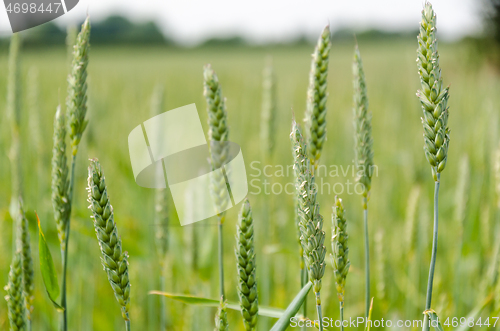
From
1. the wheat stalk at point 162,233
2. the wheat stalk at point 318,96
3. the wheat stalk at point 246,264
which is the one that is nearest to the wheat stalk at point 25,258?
the wheat stalk at point 162,233

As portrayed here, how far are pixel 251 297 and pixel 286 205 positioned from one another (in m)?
1.69

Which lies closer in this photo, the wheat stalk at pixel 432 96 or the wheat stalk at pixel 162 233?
the wheat stalk at pixel 432 96

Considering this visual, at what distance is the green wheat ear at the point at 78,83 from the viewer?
64 cm

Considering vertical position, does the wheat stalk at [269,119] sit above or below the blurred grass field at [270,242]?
above

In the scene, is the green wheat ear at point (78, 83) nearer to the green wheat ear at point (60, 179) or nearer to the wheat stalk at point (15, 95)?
the green wheat ear at point (60, 179)

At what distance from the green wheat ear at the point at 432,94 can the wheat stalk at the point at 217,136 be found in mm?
311

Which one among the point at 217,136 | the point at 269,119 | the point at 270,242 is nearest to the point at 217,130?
the point at 217,136

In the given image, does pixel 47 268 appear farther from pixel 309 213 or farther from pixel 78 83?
pixel 309 213

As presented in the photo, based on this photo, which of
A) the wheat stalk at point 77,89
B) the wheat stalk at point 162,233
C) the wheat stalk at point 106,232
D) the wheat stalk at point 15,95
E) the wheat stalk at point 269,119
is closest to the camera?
the wheat stalk at point 106,232

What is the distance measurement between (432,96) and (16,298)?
72 cm

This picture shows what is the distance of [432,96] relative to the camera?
522 millimetres

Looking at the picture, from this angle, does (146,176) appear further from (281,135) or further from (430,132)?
(281,135)

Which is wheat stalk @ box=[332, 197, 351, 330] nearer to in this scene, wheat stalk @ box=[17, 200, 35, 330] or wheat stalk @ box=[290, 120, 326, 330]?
wheat stalk @ box=[290, 120, 326, 330]

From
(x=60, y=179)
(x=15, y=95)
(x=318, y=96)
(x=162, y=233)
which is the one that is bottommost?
(x=162, y=233)
